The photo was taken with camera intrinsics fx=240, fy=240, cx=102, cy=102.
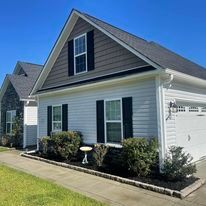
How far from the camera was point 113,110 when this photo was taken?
9.75 metres

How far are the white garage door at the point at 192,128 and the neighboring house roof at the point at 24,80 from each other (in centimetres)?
1109

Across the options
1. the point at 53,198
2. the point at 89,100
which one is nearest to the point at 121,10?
the point at 89,100

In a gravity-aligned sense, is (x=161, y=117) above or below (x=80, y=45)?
below

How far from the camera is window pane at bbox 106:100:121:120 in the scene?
9539 millimetres

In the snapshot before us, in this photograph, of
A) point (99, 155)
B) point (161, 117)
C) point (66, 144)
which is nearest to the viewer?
point (161, 117)

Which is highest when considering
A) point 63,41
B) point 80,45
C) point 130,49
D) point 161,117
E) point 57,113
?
point 63,41

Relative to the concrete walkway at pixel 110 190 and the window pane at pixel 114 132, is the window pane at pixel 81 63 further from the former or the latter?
the concrete walkway at pixel 110 190

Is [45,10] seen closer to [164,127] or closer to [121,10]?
[121,10]

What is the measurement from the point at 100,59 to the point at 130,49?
1.92 meters

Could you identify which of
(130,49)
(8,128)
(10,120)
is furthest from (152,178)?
(8,128)

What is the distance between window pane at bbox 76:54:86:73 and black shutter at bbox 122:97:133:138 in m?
3.45

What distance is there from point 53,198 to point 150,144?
3.45 m

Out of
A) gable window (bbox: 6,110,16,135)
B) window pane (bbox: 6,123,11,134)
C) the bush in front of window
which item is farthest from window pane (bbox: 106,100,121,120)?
window pane (bbox: 6,123,11,134)

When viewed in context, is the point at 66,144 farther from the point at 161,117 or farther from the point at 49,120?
the point at 161,117
